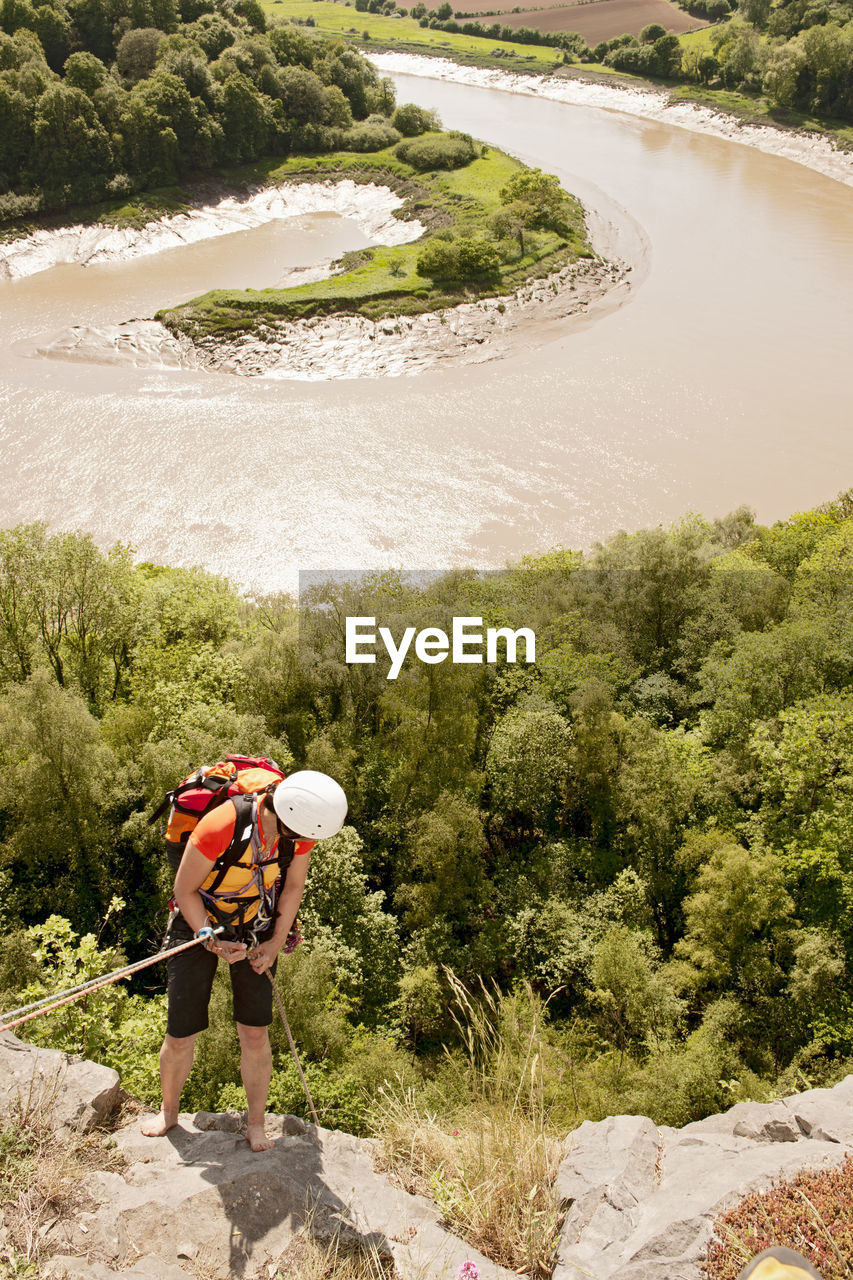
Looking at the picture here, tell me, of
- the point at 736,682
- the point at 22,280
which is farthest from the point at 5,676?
the point at 22,280

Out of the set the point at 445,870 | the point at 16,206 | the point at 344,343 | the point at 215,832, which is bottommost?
the point at 445,870

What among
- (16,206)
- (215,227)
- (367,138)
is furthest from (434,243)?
(367,138)

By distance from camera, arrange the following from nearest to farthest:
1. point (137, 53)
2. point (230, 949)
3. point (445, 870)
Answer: point (230, 949)
point (445, 870)
point (137, 53)

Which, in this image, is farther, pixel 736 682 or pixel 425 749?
pixel 736 682

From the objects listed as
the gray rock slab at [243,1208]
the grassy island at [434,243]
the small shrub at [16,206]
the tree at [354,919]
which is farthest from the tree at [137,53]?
the gray rock slab at [243,1208]

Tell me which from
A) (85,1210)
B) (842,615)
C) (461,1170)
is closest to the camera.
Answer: (85,1210)

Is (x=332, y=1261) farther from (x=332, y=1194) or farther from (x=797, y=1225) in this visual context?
(x=797, y=1225)

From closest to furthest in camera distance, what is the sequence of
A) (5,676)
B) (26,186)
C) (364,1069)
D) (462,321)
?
(364,1069) → (5,676) → (462,321) → (26,186)

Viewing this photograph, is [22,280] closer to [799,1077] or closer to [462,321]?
[462,321]
